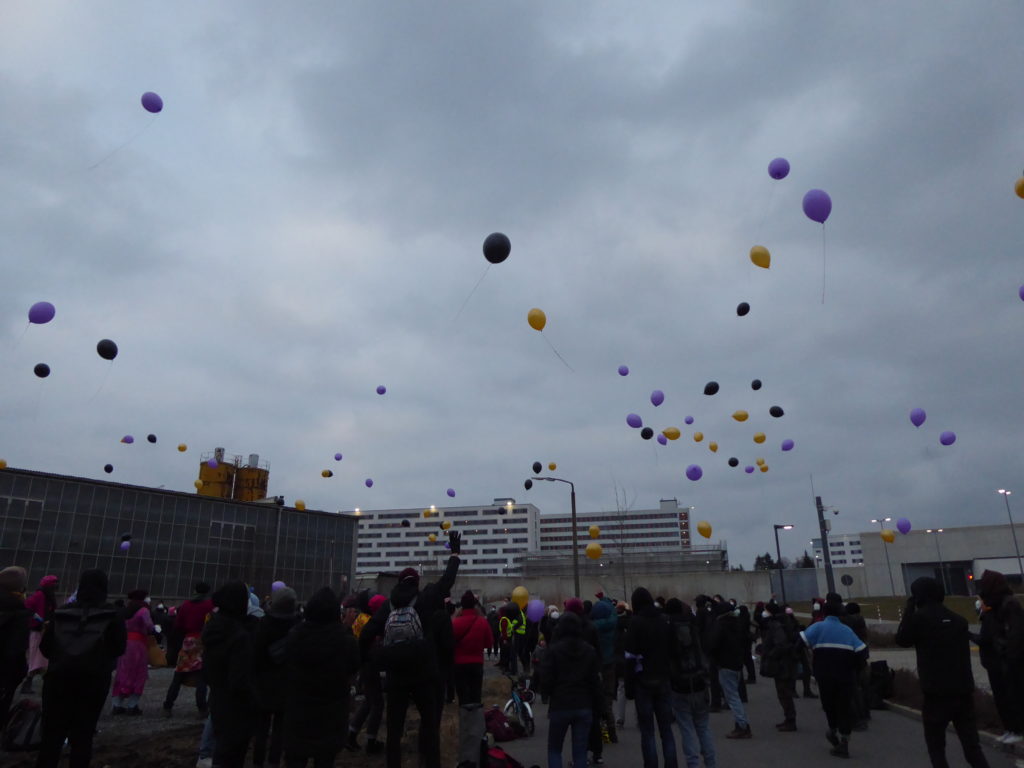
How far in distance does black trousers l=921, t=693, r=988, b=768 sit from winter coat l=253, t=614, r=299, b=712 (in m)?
5.36

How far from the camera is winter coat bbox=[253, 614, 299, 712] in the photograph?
5.31m

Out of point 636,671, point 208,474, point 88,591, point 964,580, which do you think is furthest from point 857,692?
point 964,580

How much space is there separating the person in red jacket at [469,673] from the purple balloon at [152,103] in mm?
10239

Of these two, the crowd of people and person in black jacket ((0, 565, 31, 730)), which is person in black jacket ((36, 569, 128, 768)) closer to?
the crowd of people

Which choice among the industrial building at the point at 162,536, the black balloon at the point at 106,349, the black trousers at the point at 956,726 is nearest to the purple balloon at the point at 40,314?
the black balloon at the point at 106,349

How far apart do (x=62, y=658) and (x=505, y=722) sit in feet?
18.9

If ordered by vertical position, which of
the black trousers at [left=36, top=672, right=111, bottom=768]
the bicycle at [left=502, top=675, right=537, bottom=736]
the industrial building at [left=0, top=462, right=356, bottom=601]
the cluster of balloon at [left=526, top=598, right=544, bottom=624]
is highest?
the industrial building at [left=0, top=462, right=356, bottom=601]

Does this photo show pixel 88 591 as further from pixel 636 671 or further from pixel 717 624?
pixel 717 624

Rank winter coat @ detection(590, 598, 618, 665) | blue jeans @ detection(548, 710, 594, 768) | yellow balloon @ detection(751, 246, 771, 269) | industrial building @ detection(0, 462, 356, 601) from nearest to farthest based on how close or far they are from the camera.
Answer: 1. blue jeans @ detection(548, 710, 594, 768)
2. winter coat @ detection(590, 598, 618, 665)
3. yellow balloon @ detection(751, 246, 771, 269)
4. industrial building @ detection(0, 462, 356, 601)

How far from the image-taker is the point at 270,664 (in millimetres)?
5352

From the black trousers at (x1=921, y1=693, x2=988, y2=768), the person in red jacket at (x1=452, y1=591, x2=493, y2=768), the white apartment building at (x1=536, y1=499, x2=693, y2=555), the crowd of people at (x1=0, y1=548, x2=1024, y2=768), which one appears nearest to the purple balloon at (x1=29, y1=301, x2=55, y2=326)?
the crowd of people at (x1=0, y1=548, x2=1024, y2=768)

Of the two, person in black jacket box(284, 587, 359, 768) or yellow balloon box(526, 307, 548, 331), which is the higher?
yellow balloon box(526, 307, 548, 331)

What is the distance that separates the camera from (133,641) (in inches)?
393

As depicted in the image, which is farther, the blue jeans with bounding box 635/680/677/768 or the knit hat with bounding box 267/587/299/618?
the blue jeans with bounding box 635/680/677/768
